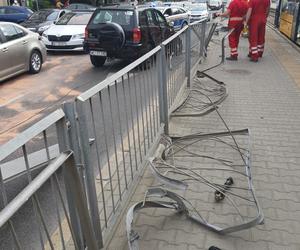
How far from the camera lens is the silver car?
10156mm

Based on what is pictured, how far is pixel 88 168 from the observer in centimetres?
247

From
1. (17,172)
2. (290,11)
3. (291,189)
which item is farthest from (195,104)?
(290,11)

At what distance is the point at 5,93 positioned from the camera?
932 cm

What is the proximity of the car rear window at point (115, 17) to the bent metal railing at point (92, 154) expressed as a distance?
507 centimetres

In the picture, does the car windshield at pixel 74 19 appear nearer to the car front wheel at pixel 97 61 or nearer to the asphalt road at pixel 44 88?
the asphalt road at pixel 44 88

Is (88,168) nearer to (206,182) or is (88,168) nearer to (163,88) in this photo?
(206,182)

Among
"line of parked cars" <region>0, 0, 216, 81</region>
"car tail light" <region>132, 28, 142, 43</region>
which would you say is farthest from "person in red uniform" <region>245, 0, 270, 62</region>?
"car tail light" <region>132, 28, 142, 43</region>

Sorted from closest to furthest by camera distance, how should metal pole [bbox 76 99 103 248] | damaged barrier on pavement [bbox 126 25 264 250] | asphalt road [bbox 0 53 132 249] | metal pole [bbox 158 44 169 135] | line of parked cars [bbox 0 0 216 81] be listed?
1. metal pole [bbox 76 99 103 248]
2. damaged barrier on pavement [bbox 126 25 264 250]
3. asphalt road [bbox 0 53 132 249]
4. metal pole [bbox 158 44 169 135]
5. line of parked cars [bbox 0 0 216 81]

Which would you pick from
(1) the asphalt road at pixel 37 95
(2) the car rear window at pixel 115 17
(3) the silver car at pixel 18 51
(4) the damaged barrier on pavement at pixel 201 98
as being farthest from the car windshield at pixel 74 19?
(4) the damaged barrier on pavement at pixel 201 98

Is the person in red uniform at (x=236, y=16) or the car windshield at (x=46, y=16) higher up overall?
the person in red uniform at (x=236, y=16)

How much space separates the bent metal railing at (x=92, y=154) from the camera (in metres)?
1.90

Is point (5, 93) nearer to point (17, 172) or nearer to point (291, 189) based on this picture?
point (17, 172)

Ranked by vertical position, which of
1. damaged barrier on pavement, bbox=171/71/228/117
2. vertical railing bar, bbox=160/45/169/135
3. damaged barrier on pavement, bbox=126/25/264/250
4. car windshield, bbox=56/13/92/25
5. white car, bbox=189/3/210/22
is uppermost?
vertical railing bar, bbox=160/45/169/135

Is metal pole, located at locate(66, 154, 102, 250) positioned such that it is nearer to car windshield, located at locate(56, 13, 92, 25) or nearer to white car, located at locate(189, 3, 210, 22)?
car windshield, located at locate(56, 13, 92, 25)
